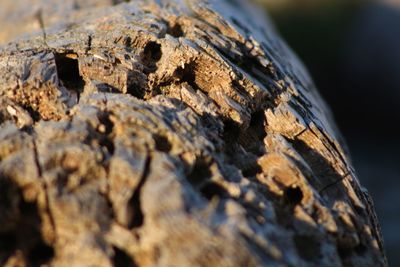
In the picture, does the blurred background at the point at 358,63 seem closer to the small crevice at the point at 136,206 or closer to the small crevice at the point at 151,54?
the small crevice at the point at 151,54

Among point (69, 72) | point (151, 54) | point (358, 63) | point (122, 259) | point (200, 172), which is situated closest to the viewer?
point (122, 259)

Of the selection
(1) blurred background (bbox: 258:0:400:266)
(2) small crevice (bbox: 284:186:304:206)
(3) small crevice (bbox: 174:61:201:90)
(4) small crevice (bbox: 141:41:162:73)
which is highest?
(2) small crevice (bbox: 284:186:304:206)

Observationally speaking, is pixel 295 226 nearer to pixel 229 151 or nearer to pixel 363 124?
pixel 229 151

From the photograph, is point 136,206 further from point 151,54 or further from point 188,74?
point 151,54

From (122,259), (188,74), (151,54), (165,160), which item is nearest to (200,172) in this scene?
(165,160)

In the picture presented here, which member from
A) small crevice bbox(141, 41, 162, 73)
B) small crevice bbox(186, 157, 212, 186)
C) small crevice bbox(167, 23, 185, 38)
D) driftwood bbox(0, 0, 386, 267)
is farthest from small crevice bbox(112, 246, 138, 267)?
small crevice bbox(167, 23, 185, 38)

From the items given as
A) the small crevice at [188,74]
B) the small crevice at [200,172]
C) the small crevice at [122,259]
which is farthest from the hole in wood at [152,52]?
the small crevice at [122,259]

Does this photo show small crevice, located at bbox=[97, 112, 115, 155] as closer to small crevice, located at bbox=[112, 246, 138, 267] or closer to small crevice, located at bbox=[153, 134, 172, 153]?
small crevice, located at bbox=[153, 134, 172, 153]
